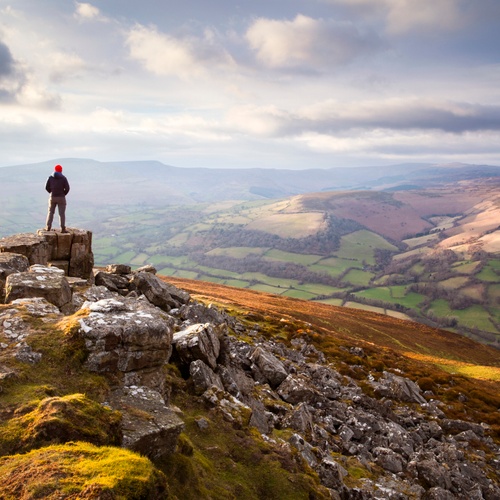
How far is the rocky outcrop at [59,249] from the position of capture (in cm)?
2638

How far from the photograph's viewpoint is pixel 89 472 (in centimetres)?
816

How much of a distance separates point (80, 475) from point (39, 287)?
13.5m

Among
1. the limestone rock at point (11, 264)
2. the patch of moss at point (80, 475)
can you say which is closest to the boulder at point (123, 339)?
the patch of moss at point (80, 475)

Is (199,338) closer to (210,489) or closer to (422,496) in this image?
(210,489)

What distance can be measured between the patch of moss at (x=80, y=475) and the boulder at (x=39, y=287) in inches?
448

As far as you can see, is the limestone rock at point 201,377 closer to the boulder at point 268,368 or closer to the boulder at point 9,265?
the boulder at point 268,368

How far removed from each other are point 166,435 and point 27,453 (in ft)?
14.5

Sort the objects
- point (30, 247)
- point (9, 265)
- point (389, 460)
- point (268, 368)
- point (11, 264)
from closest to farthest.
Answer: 1. point (9, 265)
2. point (11, 264)
3. point (389, 460)
4. point (30, 247)
5. point (268, 368)

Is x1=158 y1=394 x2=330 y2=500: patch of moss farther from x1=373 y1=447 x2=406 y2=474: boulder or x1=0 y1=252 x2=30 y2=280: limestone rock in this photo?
x1=0 y1=252 x2=30 y2=280: limestone rock

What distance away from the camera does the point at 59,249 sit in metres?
29.2

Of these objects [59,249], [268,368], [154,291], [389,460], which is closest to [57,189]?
[59,249]

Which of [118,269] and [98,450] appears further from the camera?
[118,269]

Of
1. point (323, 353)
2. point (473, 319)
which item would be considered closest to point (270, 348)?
point (323, 353)

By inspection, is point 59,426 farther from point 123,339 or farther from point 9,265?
point 9,265
